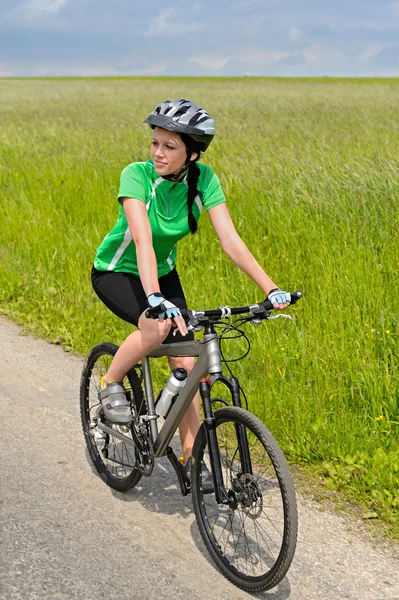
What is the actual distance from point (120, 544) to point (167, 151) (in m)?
1.85

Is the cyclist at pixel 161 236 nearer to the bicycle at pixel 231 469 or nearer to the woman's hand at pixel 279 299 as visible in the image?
the woman's hand at pixel 279 299

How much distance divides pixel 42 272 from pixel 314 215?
292 centimetres

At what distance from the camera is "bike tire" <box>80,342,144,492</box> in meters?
3.92

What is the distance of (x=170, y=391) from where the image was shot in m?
3.56

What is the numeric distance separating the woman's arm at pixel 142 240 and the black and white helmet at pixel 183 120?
14.8 inches

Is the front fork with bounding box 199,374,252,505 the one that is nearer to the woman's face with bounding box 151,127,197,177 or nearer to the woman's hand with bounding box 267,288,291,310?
the woman's hand with bounding box 267,288,291,310

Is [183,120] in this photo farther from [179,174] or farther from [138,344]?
[138,344]

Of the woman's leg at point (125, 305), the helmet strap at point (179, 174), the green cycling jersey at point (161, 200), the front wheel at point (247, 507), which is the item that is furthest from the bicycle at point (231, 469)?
the helmet strap at point (179, 174)

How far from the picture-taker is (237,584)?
10.5ft

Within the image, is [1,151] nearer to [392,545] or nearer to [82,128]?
[82,128]

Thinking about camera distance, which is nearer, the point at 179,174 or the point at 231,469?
the point at 231,469

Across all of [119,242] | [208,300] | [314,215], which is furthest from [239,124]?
[119,242]

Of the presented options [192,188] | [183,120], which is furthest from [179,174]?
[183,120]

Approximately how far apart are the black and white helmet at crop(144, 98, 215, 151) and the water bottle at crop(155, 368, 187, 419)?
1.08 meters
